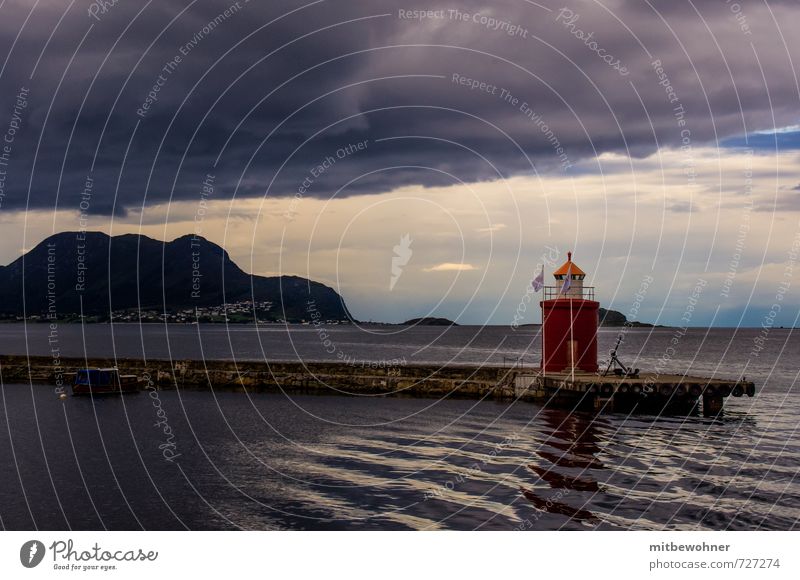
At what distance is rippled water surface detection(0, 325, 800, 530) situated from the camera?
1090 inches

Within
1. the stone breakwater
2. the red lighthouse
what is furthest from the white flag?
the stone breakwater

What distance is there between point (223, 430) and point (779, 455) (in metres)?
33.7

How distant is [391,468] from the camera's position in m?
35.9

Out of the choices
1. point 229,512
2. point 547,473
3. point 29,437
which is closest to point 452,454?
point 547,473

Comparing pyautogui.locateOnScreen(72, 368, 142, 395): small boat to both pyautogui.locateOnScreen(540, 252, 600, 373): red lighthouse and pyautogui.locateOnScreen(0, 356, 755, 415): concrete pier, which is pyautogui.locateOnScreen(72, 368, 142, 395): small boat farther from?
pyautogui.locateOnScreen(540, 252, 600, 373): red lighthouse

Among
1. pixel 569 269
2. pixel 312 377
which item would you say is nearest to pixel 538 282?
pixel 569 269

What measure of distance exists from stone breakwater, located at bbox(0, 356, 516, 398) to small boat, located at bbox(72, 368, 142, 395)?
586cm

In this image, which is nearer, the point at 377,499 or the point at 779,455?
the point at 377,499

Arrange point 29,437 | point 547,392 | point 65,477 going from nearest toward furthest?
point 65,477 → point 29,437 → point 547,392

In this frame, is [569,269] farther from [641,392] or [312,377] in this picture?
[312,377]

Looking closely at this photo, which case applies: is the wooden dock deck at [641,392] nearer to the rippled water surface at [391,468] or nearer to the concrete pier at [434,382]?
the concrete pier at [434,382]

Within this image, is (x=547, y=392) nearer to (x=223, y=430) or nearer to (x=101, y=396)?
(x=223, y=430)

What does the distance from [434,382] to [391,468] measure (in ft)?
107

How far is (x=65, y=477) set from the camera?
34.6 metres
